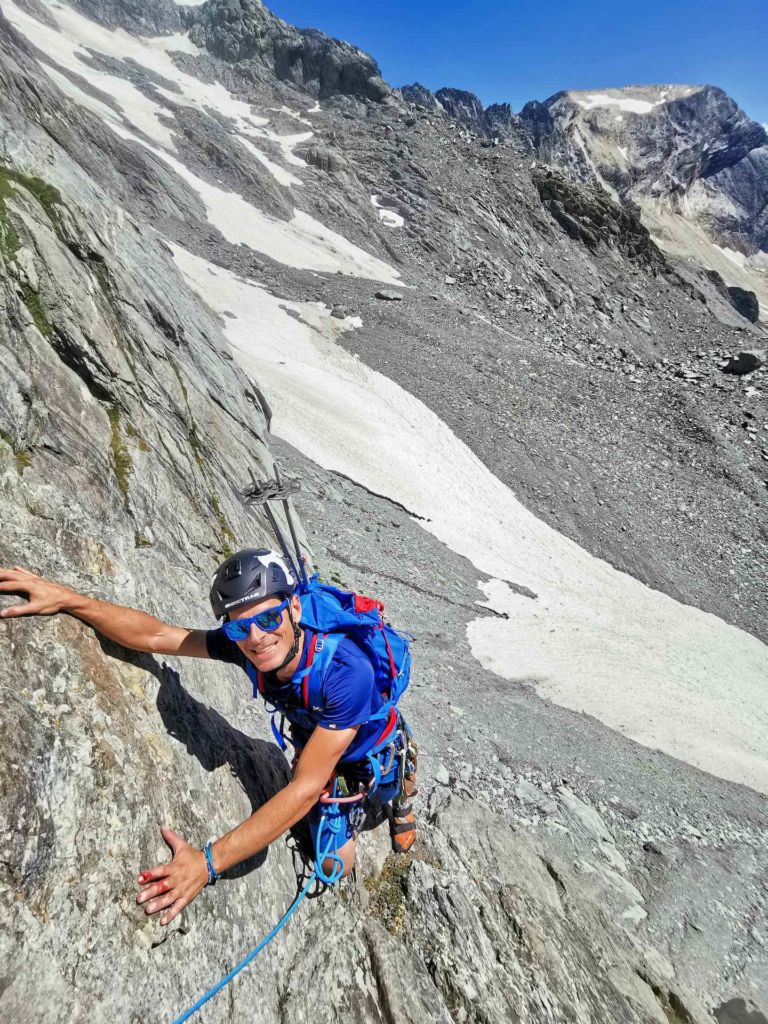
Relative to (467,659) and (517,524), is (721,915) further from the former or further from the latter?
(517,524)

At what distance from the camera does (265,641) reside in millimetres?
4074

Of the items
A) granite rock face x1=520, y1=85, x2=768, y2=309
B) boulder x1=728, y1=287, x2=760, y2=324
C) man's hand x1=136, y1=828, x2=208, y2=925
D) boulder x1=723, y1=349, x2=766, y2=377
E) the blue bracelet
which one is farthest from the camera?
granite rock face x1=520, y1=85, x2=768, y2=309

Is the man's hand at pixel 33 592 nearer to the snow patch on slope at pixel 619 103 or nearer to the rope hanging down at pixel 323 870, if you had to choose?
the rope hanging down at pixel 323 870

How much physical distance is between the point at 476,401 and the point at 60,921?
34017 mm

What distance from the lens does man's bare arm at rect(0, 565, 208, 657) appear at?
4.00 metres

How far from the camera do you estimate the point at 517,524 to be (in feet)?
88.9

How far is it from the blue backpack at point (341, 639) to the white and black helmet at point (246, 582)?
39cm

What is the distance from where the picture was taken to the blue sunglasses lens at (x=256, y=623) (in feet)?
13.3

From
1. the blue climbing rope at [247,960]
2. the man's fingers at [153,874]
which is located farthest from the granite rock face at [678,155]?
the man's fingers at [153,874]

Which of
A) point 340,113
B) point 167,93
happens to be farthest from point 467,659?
point 340,113

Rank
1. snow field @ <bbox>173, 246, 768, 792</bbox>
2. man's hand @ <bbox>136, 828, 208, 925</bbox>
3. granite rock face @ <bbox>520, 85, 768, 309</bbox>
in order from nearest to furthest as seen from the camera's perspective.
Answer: man's hand @ <bbox>136, 828, 208, 925</bbox>
snow field @ <bbox>173, 246, 768, 792</bbox>
granite rock face @ <bbox>520, 85, 768, 309</bbox>

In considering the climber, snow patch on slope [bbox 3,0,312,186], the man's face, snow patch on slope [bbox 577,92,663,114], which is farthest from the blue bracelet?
snow patch on slope [bbox 577,92,663,114]

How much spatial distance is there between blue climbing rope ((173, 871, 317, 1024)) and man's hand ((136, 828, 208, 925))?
513mm

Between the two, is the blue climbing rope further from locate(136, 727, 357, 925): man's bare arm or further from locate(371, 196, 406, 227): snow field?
locate(371, 196, 406, 227): snow field
